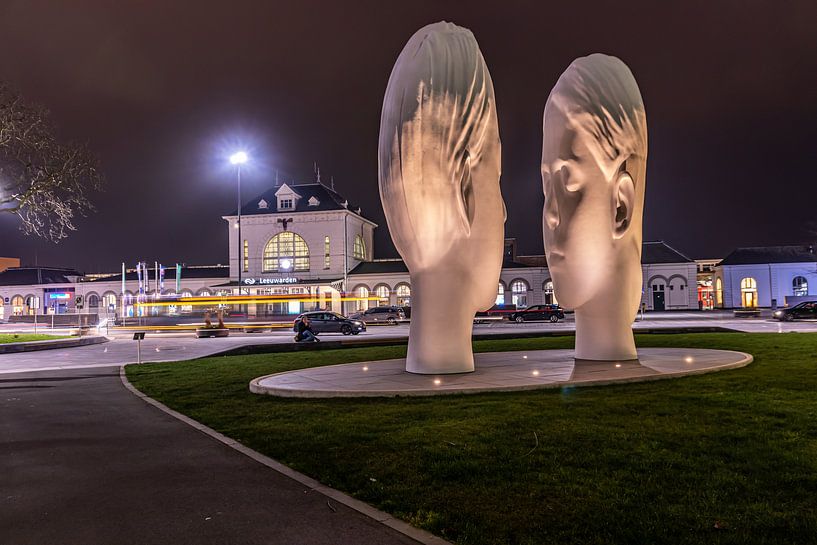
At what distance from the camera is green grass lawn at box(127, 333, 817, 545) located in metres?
4.80

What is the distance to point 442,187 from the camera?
13.3 metres

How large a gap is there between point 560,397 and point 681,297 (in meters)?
65.9

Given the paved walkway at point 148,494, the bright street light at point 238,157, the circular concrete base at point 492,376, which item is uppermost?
the bright street light at point 238,157

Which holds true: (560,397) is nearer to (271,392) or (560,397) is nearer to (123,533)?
(271,392)

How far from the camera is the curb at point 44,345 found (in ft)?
84.4

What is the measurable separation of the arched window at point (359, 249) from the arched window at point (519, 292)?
69.2ft

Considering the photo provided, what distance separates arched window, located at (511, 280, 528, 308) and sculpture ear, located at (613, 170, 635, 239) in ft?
176

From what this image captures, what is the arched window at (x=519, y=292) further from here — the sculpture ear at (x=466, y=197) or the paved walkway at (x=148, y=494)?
the paved walkway at (x=148, y=494)

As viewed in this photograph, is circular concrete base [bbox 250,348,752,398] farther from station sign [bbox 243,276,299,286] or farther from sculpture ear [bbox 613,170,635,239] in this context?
station sign [bbox 243,276,299,286]

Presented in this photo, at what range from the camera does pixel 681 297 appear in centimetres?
6938

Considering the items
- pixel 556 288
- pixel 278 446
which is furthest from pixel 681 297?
pixel 278 446

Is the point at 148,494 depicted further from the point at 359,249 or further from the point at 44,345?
the point at 359,249

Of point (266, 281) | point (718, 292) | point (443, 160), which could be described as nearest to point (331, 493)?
point (443, 160)

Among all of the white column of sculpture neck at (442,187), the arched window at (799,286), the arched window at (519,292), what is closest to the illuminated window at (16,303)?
the arched window at (519,292)
